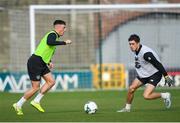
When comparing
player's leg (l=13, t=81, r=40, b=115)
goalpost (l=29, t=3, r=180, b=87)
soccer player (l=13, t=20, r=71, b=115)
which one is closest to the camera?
player's leg (l=13, t=81, r=40, b=115)

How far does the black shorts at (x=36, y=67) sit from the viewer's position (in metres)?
17.1

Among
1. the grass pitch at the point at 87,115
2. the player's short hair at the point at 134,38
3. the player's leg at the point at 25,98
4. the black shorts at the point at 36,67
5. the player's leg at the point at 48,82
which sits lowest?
the grass pitch at the point at 87,115

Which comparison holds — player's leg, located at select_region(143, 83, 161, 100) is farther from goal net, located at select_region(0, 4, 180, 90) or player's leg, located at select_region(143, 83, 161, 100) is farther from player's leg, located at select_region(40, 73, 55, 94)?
goal net, located at select_region(0, 4, 180, 90)

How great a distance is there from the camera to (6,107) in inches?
751

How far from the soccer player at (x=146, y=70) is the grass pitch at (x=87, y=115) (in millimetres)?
354

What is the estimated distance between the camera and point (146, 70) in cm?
1722

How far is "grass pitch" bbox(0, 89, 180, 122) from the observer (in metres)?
15.3

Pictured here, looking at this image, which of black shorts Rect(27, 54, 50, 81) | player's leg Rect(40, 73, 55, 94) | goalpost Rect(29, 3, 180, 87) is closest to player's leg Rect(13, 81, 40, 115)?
A: black shorts Rect(27, 54, 50, 81)

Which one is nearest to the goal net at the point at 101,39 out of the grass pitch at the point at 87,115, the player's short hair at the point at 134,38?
the grass pitch at the point at 87,115

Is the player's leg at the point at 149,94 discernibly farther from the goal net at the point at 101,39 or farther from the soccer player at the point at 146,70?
the goal net at the point at 101,39

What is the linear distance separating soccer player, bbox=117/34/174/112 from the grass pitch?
0.35m

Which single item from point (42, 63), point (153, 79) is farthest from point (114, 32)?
point (42, 63)

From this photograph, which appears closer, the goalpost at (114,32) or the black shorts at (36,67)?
the black shorts at (36,67)

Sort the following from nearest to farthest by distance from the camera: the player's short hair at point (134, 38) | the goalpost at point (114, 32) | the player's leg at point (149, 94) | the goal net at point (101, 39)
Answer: the player's short hair at point (134, 38)
the player's leg at point (149, 94)
the goal net at point (101, 39)
the goalpost at point (114, 32)
